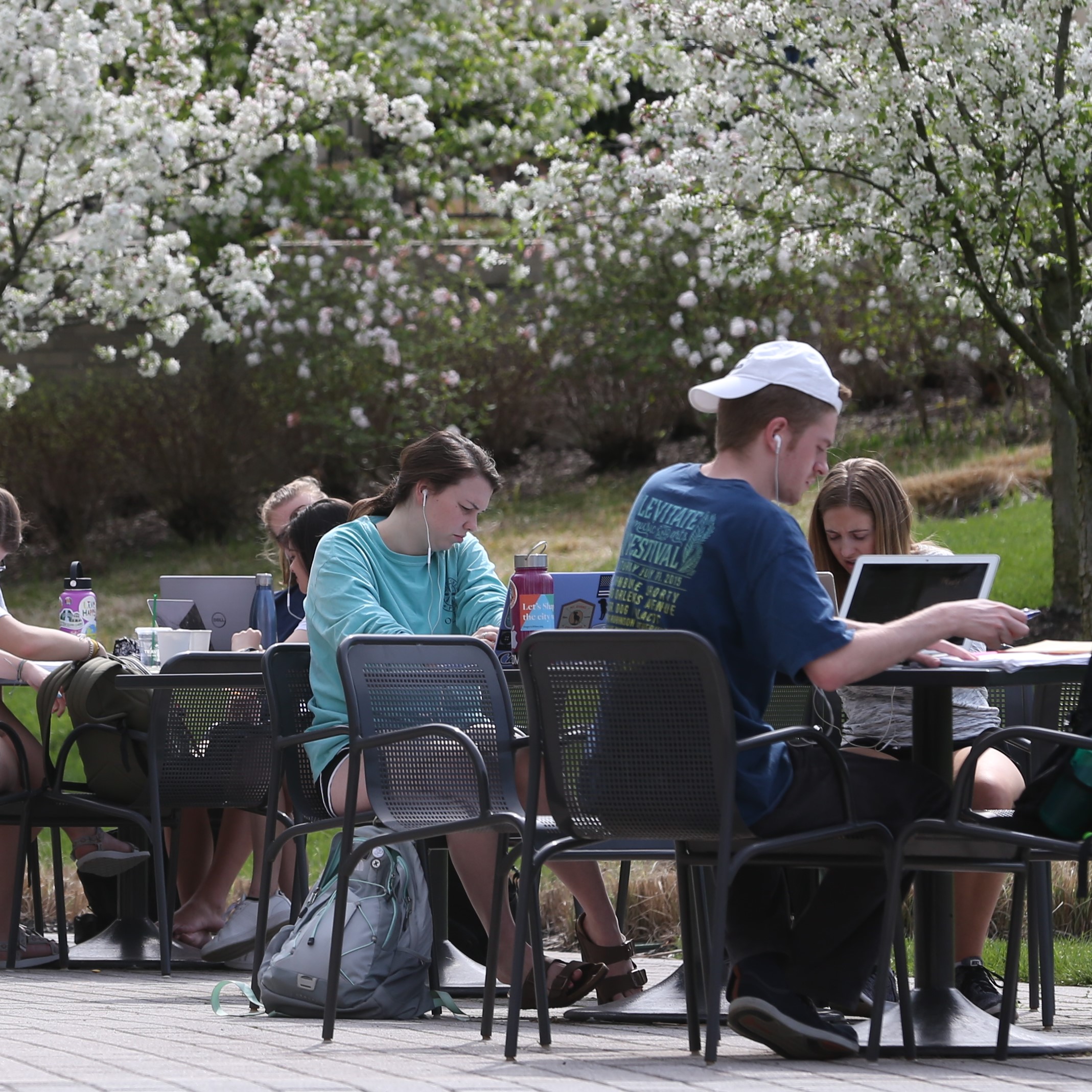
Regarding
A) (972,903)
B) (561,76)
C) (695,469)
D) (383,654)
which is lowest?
(972,903)

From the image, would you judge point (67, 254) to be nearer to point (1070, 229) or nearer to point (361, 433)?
point (361, 433)

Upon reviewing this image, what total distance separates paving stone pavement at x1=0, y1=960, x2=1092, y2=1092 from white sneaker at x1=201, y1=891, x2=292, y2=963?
31.9 inches

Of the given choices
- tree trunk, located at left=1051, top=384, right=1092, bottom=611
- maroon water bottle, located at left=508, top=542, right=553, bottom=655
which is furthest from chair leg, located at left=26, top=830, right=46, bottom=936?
tree trunk, located at left=1051, top=384, right=1092, bottom=611

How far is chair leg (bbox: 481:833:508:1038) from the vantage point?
4.19m

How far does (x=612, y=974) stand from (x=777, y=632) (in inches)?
61.8

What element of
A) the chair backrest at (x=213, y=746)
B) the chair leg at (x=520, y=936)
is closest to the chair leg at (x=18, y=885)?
the chair backrest at (x=213, y=746)

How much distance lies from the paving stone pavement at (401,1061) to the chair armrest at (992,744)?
1.77 ft

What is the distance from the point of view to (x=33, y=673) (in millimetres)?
5977

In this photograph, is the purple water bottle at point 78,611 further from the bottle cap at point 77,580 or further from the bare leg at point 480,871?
the bare leg at point 480,871

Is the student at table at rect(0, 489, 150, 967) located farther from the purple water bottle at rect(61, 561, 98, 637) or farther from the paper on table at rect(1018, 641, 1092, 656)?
the paper on table at rect(1018, 641, 1092, 656)

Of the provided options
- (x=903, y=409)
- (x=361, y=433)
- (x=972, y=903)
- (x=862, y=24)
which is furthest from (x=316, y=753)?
(x=903, y=409)

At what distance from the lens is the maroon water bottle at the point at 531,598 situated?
4.94 meters

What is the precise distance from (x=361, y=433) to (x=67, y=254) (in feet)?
13.9

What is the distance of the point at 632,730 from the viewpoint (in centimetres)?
369
